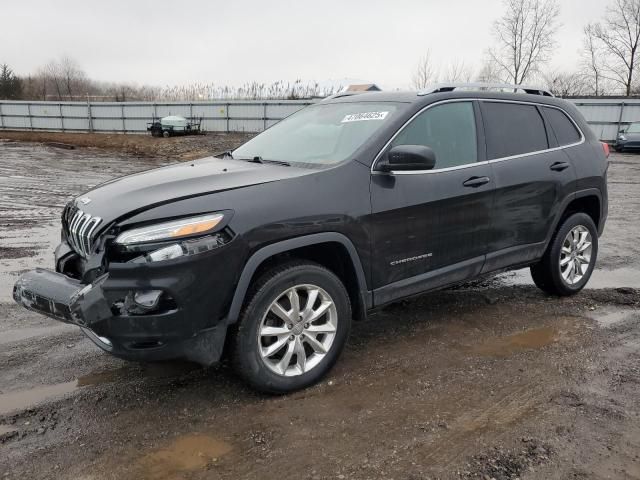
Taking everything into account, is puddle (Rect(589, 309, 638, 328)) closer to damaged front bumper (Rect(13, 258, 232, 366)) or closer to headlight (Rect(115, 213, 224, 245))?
damaged front bumper (Rect(13, 258, 232, 366))

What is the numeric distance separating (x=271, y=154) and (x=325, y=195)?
97 cm

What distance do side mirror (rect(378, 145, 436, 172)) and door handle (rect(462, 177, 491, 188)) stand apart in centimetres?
59

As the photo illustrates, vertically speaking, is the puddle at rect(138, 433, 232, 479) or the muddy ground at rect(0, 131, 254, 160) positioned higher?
the muddy ground at rect(0, 131, 254, 160)

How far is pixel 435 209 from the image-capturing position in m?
3.76

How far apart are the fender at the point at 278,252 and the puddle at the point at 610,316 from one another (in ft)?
7.99

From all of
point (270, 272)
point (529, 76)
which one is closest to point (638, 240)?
point (270, 272)

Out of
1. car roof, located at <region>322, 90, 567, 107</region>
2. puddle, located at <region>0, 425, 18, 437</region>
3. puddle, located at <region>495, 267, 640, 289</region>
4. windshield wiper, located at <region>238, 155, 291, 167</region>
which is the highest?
car roof, located at <region>322, 90, 567, 107</region>

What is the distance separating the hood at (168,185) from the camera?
2.96m

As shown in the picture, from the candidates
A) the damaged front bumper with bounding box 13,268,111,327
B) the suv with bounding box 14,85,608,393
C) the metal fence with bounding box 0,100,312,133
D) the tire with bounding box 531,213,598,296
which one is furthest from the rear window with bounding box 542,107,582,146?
the metal fence with bounding box 0,100,312,133

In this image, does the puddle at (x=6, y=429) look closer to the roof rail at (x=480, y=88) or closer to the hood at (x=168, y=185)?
the hood at (x=168, y=185)

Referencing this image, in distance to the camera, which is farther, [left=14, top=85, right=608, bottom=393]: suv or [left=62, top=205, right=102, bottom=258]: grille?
[left=62, top=205, right=102, bottom=258]: grille

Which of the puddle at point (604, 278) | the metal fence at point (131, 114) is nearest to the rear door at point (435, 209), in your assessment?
the puddle at point (604, 278)

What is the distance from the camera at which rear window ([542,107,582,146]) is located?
4.89 m

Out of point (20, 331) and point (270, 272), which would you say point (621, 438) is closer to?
point (270, 272)
